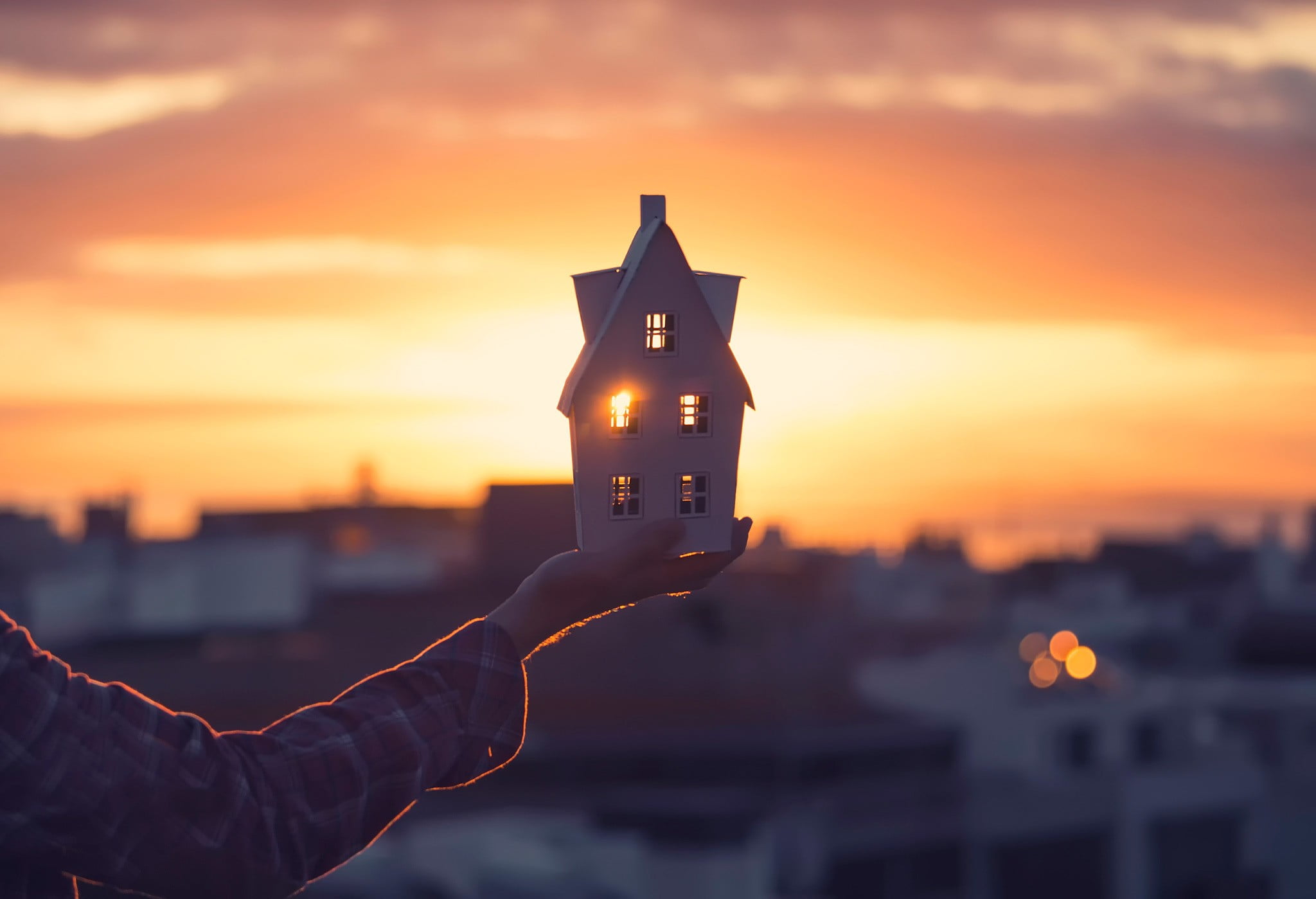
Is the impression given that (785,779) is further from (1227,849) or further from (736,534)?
(736,534)

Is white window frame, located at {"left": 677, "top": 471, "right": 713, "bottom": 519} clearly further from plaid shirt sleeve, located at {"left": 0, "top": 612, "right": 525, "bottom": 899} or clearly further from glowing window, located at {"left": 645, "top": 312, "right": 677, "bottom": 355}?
plaid shirt sleeve, located at {"left": 0, "top": 612, "right": 525, "bottom": 899}

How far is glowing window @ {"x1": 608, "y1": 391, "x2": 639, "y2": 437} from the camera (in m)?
3.12

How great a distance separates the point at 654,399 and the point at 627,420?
8 centimetres

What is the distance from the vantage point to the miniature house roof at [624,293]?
304cm

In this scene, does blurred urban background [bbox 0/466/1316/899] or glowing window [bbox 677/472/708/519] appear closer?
glowing window [bbox 677/472/708/519]

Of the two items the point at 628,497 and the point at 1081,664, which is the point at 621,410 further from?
the point at 1081,664

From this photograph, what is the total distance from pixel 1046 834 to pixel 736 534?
152 ft

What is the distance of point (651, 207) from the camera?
3152mm

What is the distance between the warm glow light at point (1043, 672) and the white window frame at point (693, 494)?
46014 millimetres

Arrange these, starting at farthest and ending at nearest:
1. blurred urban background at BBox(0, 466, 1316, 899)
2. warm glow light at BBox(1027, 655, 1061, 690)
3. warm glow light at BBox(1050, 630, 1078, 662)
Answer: warm glow light at BBox(1050, 630, 1078, 662)
warm glow light at BBox(1027, 655, 1061, 690)
blurred urban background at BBox(0, 466, 1316, 899)

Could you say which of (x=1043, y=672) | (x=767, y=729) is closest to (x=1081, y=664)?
(x=1043, y=672)

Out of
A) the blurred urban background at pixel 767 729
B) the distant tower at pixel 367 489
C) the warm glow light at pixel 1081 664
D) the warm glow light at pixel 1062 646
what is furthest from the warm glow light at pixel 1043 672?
the distant tower at pixel 367 489

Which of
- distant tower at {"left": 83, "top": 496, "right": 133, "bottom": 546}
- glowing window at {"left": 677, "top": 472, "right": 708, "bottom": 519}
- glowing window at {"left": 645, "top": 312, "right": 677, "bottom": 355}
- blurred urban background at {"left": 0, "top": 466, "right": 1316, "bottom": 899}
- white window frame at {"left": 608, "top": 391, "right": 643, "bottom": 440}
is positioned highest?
glowing window at {"left": 645, "top": 312, "right": 677, "bottom": 355}

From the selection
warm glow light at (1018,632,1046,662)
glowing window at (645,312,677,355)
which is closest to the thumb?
glowing window at (645,312,677,355)
